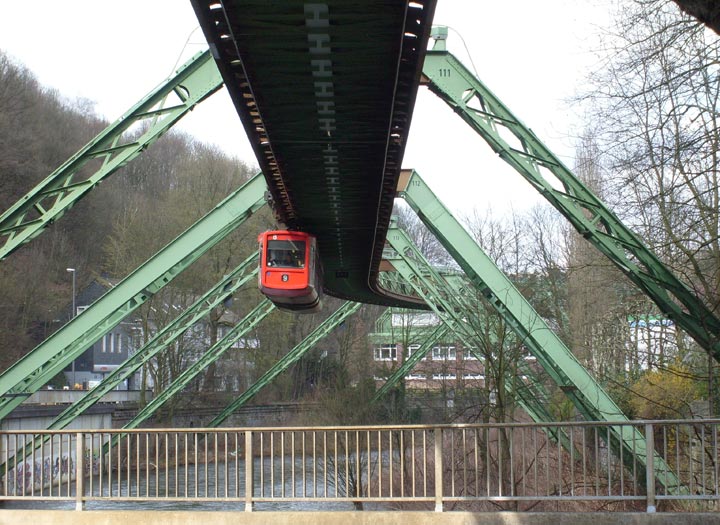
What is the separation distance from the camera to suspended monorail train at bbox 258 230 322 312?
19.3 m

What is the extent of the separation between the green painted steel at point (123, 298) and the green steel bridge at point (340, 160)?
2 centimetres

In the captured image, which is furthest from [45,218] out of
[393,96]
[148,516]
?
[393,96]

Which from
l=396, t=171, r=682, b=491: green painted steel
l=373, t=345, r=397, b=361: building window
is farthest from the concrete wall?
l=373, t=345, r=397, b=361: building window

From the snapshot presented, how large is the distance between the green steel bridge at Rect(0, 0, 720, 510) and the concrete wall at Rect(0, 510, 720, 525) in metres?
0.71

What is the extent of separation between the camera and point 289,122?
962 cm

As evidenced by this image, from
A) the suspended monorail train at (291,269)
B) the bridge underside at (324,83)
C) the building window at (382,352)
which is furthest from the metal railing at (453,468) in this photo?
the building window at (382,352)

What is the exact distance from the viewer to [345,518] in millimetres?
9625

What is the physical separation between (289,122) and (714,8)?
478 centimetres

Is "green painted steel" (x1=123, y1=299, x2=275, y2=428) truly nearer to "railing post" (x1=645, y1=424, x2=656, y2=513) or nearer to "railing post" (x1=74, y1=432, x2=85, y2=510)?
"railing post" (x1=74, y1=432, x2=85, y2=510)

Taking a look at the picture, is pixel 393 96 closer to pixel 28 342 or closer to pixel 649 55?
pixel 649 55

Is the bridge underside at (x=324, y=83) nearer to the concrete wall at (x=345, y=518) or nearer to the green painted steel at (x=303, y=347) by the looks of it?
the concrete wall at (x=345, y=518)

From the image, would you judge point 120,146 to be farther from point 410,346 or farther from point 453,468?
point 410,346

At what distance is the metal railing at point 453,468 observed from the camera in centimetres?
977

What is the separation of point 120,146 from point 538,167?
617 centimetres
